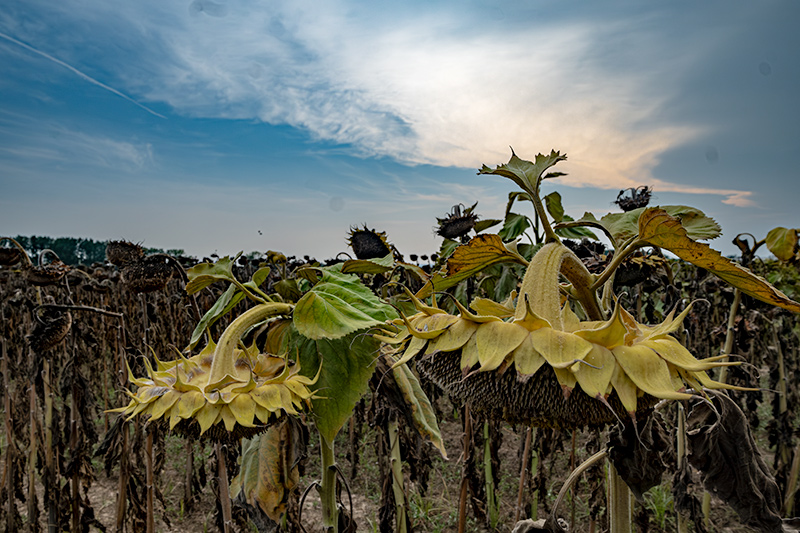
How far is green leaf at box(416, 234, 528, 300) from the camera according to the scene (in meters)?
0.75

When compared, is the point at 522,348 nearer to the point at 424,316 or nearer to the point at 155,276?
the point at 424,316

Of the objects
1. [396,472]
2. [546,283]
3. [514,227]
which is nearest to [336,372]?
[546,283]

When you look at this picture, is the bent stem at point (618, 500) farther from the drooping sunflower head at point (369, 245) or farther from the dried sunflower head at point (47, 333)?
the dried sunflower head at point (47, 333)

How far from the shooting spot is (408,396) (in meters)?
1.27

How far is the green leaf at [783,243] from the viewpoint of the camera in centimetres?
153

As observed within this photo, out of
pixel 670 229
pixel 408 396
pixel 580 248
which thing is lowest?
pixel 408 396

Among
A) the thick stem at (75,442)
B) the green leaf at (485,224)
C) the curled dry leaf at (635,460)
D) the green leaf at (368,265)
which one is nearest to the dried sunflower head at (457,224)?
the green leaf at (485,224)

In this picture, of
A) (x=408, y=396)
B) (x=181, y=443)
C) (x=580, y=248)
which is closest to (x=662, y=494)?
(x=580, y=248)

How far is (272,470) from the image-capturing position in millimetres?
1345

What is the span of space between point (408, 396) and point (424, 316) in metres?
0.61

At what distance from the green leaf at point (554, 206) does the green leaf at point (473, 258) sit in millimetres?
1020

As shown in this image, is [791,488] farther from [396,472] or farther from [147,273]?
[147,273]

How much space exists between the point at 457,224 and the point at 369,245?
437 millimetres

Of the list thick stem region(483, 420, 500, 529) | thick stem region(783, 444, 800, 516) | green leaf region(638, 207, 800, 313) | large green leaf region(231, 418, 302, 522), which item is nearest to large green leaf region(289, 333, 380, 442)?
large green leaf region(231, 418, 302, 522)
